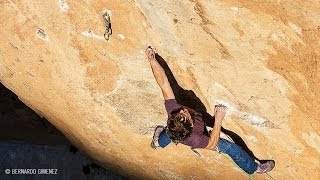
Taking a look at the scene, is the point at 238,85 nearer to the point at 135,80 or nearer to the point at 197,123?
the point at 197,123

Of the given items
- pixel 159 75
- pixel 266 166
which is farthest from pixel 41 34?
pixel 266 166

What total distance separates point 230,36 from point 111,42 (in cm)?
177

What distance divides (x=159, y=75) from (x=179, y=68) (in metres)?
0.28

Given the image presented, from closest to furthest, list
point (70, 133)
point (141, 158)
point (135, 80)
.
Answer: point (135, 80), point (141, 158), point (70, 133)

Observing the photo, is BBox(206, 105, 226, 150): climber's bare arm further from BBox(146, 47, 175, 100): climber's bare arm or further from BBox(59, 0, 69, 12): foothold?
BBox(59, 0, 69, 12): foothold

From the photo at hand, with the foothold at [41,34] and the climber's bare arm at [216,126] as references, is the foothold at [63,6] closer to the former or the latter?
the foothold at [41,34]

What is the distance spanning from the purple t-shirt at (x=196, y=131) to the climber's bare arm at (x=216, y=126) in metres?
0.08

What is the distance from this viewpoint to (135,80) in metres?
5.90

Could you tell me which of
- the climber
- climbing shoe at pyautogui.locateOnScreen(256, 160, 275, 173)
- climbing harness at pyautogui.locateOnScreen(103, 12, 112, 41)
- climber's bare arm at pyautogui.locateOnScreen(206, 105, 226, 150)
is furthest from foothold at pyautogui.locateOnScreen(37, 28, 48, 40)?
climbing shoe at pyautogui.locateOnScreen(256, 160, 275, 173)

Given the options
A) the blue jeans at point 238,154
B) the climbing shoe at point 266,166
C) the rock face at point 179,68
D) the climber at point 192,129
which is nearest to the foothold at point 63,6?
the rock face at point 179,68

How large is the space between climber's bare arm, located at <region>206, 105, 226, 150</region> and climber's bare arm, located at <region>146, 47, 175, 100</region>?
65cm

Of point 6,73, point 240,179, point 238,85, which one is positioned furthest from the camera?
point 6,73

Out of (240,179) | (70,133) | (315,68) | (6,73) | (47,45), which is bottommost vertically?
(70,133)

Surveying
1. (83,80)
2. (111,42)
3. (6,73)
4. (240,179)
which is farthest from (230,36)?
(6,73)
